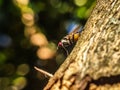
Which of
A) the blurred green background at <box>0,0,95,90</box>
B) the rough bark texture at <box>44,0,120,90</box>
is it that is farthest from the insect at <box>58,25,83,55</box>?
the blurred green background at <box>0,0,95,90</box>

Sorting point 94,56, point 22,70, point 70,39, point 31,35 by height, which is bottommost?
point 22,70

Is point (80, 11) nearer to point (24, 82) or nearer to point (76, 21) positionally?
point (76, 21)

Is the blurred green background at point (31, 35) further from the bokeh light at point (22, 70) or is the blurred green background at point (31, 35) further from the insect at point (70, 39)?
the insect at point (70, 39)

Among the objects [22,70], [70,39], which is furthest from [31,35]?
[70,39]

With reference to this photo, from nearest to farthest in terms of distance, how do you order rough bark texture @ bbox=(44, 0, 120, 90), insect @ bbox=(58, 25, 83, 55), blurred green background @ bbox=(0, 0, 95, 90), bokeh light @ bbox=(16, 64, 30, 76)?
1. rough bark texture @ bbox=(44, 0, 120, 90)
2. insect @ bbox=(58, 25, 83, 55)
3. blurred green background @ bbox=(0, 0, 95, 90)
4. bokeh light @ bbox=(16, 64, 30, 76)

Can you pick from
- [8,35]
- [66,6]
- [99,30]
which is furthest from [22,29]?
[99,30]

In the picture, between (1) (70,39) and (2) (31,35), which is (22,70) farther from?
(1) (70,39)

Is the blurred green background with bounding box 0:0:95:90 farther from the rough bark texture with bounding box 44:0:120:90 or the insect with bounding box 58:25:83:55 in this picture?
the rough bark texture with bounding box 44:0:120:90

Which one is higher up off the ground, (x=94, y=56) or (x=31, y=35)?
(x=94, y=56)
